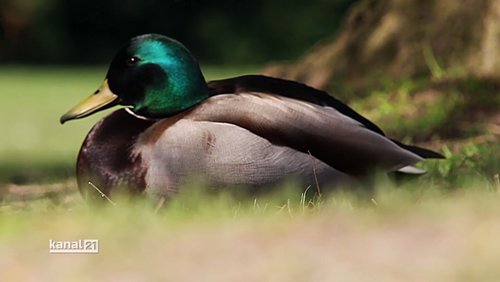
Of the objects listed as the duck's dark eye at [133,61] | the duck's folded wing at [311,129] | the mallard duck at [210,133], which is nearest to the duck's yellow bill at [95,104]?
the mallard duck at [210,133]

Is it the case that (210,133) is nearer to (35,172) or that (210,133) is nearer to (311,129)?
(311,129)

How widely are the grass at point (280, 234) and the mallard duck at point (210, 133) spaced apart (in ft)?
0.30

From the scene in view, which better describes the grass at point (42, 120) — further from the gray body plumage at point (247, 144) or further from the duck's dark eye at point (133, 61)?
the gray body plumage at point (247, 144)

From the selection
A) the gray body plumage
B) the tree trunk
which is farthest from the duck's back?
the tree trunk

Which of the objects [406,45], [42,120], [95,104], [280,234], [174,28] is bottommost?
[174,28]

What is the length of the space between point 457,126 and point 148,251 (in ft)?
13.5

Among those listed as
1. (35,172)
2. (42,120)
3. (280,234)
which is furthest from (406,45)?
(280,234)

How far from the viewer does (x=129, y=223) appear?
14.5ft

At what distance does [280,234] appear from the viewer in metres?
3.94

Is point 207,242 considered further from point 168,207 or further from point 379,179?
point 379,179

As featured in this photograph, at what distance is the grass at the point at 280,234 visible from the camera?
138 inches

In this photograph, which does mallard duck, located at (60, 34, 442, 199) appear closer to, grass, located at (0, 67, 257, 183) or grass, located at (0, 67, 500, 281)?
grass, located at (0, 67, 500, 281)

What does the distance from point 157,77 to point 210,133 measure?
551mm

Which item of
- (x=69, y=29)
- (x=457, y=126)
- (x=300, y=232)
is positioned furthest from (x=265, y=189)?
(x=69, y=29)
